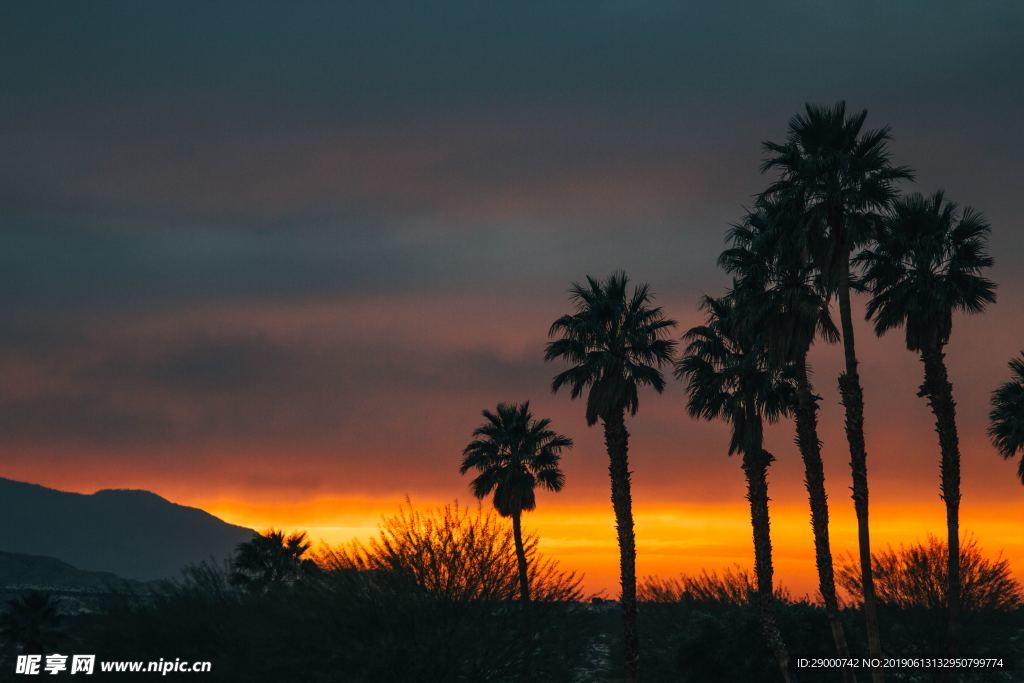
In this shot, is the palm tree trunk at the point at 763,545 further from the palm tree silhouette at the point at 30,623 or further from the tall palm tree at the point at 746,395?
the palm tree silhouette at the point at 30,623

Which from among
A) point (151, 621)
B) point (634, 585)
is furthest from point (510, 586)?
point (151, 621)

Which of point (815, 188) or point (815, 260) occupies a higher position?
point (815, 188)

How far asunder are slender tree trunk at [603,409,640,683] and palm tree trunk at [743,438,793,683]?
538 cm

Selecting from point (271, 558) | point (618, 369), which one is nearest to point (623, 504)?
point (618, 369)

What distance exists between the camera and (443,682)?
1358 inches

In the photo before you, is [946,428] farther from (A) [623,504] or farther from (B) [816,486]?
(A) [623,504]

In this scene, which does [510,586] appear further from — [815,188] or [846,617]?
[846,617]

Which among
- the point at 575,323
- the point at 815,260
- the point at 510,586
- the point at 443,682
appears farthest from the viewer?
the point at 575,323

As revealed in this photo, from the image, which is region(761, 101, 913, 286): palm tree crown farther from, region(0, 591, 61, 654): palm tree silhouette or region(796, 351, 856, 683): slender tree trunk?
region(0, 591, 61, 654): palm tree silhouette

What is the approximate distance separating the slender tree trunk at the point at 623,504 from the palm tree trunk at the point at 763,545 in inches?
212

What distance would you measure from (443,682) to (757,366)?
2359 cm

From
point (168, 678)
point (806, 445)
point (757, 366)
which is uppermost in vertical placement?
point (757, 366)

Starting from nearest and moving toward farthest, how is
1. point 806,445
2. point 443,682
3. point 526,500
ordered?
point 443,682 → point 806,445 → point 526,500

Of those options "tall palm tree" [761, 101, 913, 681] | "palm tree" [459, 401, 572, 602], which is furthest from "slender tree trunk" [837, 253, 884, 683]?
"palm tree" [459, 401, 572, 602]
